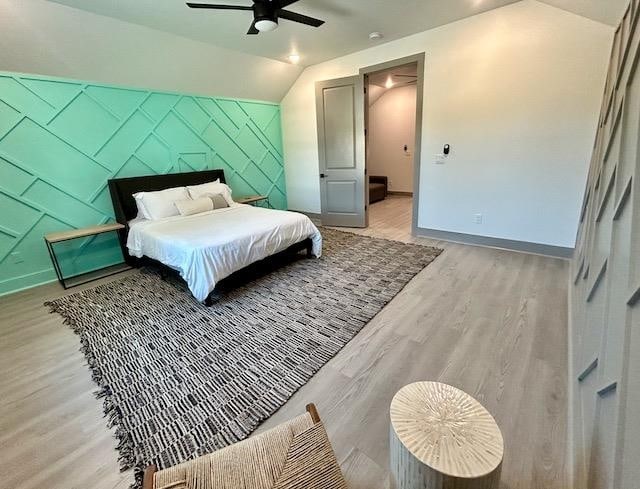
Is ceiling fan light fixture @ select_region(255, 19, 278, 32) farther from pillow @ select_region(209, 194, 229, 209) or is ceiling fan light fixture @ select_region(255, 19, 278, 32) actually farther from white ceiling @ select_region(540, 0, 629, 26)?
white ceiling @ select_region(540, 0, 629, 26)

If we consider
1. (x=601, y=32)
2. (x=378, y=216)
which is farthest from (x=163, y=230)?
(x=601, y=32)

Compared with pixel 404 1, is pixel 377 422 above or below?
below

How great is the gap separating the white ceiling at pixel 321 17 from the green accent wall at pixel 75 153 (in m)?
1.03

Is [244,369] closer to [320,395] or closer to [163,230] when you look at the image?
[320,395]

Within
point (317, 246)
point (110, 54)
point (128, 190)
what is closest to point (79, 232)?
point (128, 190)

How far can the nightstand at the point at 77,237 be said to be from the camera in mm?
3084

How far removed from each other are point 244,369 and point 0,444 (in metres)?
1.22

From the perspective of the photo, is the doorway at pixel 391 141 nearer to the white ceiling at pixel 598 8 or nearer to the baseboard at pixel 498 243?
the baseboard at pixel 498 243

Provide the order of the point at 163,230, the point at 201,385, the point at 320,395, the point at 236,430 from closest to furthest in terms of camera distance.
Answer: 1. the point at 236,430
2. the point at 320,395
3. the point at 201,385
4. the point at 163,230

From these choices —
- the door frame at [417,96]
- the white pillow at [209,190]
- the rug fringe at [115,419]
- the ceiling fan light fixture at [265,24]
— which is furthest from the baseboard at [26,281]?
the door frame at [417,96]

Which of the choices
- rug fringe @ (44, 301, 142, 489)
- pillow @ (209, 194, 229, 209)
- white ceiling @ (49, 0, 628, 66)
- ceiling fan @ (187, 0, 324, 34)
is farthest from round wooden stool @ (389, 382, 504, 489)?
pillow @ (209, 194, 229, 209)

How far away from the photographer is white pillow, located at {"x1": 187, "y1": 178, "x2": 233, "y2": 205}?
157 inches

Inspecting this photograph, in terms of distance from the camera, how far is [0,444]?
145 cm

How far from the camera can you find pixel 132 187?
3723mm
